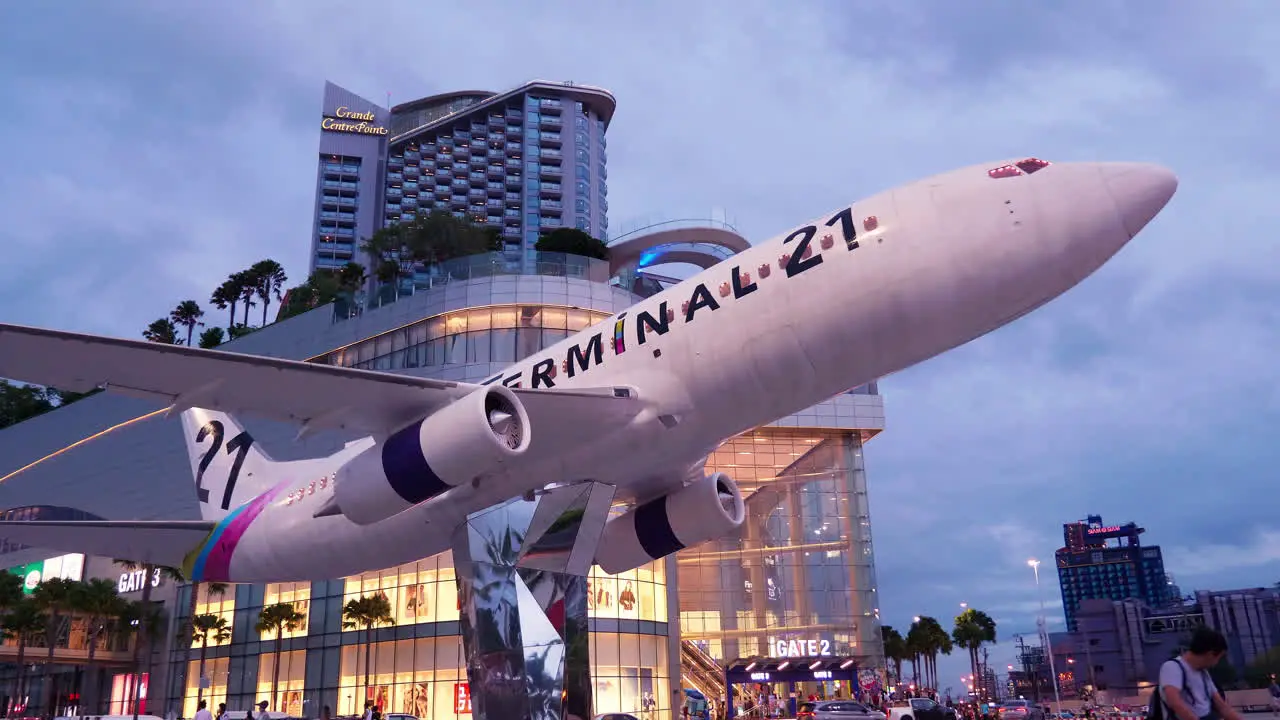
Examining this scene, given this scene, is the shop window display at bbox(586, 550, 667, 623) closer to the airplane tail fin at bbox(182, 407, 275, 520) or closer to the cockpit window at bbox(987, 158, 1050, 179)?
the airplane tail fin at bbox(182, 407, 275, 520)

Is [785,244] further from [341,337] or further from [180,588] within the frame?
[180,588]

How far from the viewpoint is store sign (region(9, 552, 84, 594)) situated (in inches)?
2847

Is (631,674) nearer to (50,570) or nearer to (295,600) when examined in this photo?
(295,600)

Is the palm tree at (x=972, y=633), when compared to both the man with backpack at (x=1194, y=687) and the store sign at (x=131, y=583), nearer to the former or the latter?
the store sign at (x=131, y=583)

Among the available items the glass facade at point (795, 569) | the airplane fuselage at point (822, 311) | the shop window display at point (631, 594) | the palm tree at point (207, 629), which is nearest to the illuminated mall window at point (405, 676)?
the shop window display at point (631, 594)

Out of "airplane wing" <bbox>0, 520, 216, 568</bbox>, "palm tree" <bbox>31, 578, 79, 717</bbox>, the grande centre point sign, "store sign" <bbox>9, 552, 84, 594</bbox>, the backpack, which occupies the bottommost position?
the backpack

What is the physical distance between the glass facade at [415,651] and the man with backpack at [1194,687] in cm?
4236

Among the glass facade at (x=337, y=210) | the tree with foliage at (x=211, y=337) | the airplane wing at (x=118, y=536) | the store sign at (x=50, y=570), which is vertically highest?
the glass facade at (x=337, y=210)

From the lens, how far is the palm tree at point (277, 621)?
5462 centimetres

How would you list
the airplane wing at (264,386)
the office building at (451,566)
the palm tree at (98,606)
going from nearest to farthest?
the airplane wing at (264,386), the office building at (451,566), the palm tree at (98,606)

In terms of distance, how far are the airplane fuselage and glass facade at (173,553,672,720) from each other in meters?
31.7

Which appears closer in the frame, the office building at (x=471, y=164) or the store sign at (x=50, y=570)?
the store sign at (x=50, y=570)

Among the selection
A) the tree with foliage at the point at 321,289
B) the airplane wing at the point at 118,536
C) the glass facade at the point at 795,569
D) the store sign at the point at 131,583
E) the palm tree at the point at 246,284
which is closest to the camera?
the airplane wing at the point at 118,536

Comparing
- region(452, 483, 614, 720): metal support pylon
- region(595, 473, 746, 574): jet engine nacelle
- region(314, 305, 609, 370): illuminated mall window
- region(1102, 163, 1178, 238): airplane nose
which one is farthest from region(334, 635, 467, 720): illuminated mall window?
region(1102, 163, 1178, 238): airplane nose
